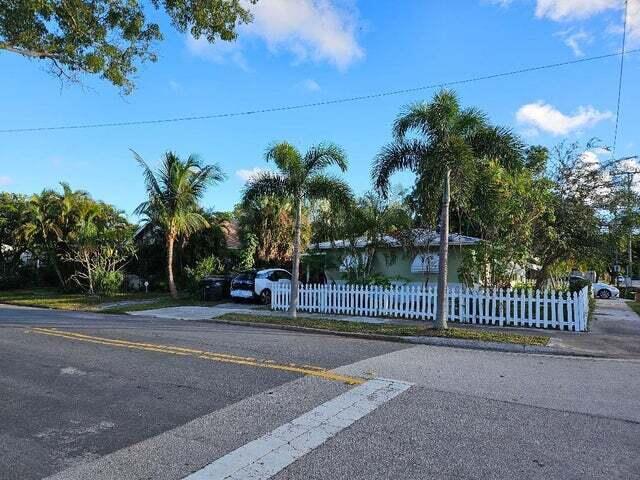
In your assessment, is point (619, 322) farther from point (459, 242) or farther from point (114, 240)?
point (114, 240)

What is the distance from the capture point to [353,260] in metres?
20.6

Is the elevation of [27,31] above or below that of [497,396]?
above

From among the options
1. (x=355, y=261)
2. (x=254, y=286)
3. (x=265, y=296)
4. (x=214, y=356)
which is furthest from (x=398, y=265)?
(x=214, y=356)

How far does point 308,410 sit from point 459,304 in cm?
980

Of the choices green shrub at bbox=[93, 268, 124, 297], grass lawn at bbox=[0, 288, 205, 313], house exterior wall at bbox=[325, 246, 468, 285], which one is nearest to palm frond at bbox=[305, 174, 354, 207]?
house exterior wall at bbox=[325, 246, 468, 285]

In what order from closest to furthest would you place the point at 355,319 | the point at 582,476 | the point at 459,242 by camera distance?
the point at 582,476 < the point at 355,319 < the point at 459,242

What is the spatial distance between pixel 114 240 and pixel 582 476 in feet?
80.4

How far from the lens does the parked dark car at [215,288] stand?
21.7 meters

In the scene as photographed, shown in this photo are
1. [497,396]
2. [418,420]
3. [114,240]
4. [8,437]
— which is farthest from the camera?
[114,240]

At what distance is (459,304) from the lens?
14.6 metres

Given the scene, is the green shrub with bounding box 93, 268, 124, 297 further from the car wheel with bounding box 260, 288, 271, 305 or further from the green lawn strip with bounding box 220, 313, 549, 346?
the green lawn strip with bounding box 220, 313, 549, 346

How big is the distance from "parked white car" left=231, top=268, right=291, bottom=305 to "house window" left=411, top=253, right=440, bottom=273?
5.07m

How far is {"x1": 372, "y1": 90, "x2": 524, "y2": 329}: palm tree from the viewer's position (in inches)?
471

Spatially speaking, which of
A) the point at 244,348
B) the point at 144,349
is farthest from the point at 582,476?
the point at 144,349
